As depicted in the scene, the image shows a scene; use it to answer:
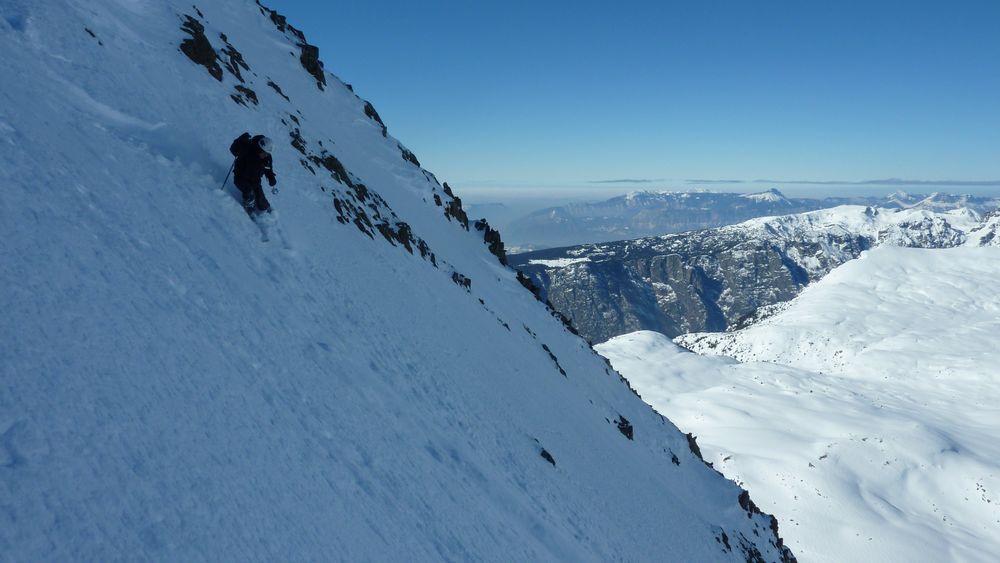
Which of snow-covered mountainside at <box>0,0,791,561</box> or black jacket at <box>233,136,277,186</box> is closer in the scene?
snow-covered mountainside at <box>0,0,791,561</box>

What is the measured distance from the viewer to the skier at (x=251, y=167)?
13.3 m

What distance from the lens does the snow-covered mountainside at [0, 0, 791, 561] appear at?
539 cm

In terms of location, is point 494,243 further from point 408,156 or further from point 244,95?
point 244,95

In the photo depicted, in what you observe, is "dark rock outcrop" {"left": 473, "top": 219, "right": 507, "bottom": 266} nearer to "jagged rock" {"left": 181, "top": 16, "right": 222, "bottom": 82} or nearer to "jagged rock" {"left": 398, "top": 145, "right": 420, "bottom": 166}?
"jagged rock" {"left": 398, "top": 145, "right": 420, "bottom": 166}

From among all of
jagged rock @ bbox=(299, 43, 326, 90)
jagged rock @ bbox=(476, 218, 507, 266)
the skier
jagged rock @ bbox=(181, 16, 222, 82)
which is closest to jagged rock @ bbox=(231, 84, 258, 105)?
jagged rock @ bbox=(181, 16, 222, 82)

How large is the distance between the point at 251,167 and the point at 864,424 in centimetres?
8207

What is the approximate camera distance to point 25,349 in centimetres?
571

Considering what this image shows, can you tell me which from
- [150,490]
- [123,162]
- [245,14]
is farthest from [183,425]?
[245,14]

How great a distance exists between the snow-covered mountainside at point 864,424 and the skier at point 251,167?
156ft

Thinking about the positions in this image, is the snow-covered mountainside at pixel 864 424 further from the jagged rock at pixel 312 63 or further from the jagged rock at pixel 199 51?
the jagged rock at pixel 312 63

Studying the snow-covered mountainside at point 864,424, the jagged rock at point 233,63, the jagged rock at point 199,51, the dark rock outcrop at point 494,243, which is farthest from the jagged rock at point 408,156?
the snow-covered mountainside at point 864,424

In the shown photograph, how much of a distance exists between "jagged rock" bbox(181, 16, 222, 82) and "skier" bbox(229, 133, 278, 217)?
35.0 feet

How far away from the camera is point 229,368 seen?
7.98m

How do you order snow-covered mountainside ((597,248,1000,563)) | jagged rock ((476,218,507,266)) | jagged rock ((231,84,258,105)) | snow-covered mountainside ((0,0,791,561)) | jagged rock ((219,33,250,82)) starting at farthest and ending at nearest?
1. snow-covered mountainside ((597,248,1000,563))
2. jagged rock ((476,218,507,266))
3. jagged rock ((219,33,250,82))
4. jagged rock ((231,84,258,105))
5. snow-covered mountainside ((0,0,791,561))
